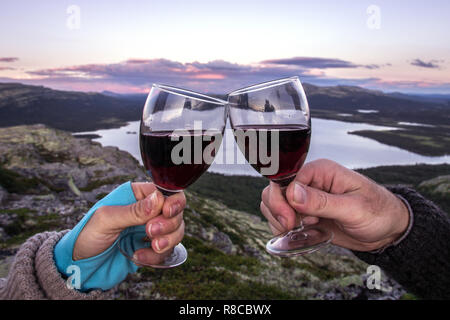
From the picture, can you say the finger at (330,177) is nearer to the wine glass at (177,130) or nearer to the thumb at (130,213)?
the wine glass at (177,130)

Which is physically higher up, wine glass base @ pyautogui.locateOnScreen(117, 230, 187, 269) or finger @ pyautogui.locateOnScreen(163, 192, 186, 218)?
finger @ pyautogui.locateOnScreen(163, 192, 186, 218)

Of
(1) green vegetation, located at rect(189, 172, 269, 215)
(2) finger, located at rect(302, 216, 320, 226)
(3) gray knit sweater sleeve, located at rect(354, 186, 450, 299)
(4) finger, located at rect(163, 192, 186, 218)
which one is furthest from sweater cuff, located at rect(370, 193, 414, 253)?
(1) green vegetation, located at rect(189, 172, 269, 215)

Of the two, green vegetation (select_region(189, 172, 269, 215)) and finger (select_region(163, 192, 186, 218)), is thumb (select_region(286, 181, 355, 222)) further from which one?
green vegetation (select_region(189, 172, 269, 215))

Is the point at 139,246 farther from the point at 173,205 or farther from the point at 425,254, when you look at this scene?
the point at 425,254

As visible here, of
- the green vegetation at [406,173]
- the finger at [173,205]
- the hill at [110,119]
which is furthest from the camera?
the hill at [110,119]

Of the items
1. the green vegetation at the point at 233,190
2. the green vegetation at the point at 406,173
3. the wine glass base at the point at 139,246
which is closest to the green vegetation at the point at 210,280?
the wine glass base at the point at 139,246

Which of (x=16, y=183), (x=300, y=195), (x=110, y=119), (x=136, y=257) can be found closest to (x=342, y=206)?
(x=300, y=195)
